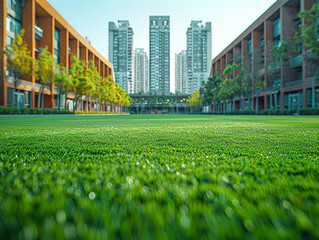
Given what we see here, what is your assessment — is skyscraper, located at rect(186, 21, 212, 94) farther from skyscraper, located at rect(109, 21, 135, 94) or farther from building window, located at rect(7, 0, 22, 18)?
building window, located at rect(7, 0, 22, 18)

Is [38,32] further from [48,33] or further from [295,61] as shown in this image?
[295,61]

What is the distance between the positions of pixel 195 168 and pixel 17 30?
1403 inches

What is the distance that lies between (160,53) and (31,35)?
115 metres

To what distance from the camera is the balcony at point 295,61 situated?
30680 mm

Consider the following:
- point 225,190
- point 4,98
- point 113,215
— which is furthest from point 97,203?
point 4,98

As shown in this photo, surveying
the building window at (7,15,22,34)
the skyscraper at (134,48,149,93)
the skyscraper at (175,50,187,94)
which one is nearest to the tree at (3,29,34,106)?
the building window at (7,15,22,34)

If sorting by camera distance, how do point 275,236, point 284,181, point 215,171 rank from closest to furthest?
point 275,236 → point 284,181 → point 215,171

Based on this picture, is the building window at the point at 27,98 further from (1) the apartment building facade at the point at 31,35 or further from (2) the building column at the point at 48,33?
(2) the building column at the point at 48,33

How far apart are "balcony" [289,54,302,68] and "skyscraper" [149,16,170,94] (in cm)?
10310

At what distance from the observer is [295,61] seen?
31.8 metres

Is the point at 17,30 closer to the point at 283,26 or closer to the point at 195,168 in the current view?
the point at 195,168

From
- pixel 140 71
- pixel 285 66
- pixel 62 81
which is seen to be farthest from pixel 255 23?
pixel 140 71

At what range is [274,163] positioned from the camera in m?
1.65

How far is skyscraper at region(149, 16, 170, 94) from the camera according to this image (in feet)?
444
